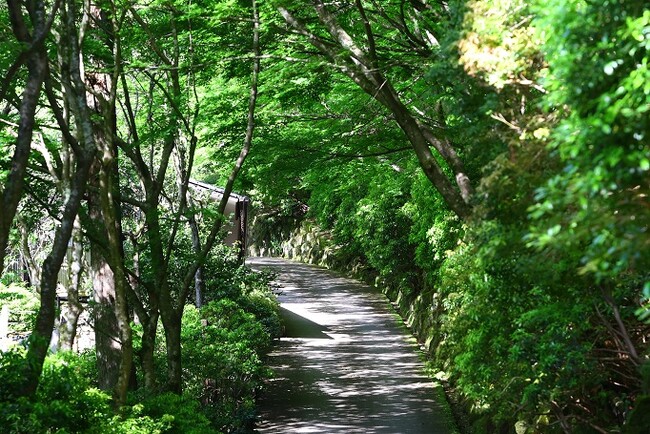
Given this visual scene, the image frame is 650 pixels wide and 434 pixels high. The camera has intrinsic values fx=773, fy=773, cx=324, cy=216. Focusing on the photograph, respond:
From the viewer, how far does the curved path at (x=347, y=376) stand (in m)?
13.9

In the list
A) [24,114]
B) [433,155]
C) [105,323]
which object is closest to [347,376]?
[105,323]

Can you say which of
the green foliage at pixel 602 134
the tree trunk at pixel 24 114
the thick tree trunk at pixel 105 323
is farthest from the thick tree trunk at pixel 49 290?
the thick tree trunk at pixel 105 323

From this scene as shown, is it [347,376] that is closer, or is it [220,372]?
[220,372]

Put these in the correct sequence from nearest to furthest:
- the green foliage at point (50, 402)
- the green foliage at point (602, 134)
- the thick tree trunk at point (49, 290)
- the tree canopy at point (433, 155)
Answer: the green foliage at point (602, 134) → the tree canopy at point (433, 155) → the green foliage at point (50, 402) → the thick tree trunk at point (49, 290)

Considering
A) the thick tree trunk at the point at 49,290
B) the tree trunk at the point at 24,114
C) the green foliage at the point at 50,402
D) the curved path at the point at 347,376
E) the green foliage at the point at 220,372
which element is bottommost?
the curved path at the point at 347,376

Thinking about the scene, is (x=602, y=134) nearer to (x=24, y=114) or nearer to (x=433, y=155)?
(x=24, y=114)

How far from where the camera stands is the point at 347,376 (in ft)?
57.0

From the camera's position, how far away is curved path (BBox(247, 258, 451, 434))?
45.8ft

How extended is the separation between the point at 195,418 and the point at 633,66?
6.36 m

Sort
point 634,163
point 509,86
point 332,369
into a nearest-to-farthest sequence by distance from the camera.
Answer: point 634,163 < point 509,86 < point 332,369

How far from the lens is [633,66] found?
4199 mm

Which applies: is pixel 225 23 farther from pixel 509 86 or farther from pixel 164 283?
pixel 509 86

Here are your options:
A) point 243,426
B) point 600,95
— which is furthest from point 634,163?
point 243,426

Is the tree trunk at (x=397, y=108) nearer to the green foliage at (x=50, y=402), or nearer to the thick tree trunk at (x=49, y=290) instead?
the thick tree trunk at (x=49, y=290)
